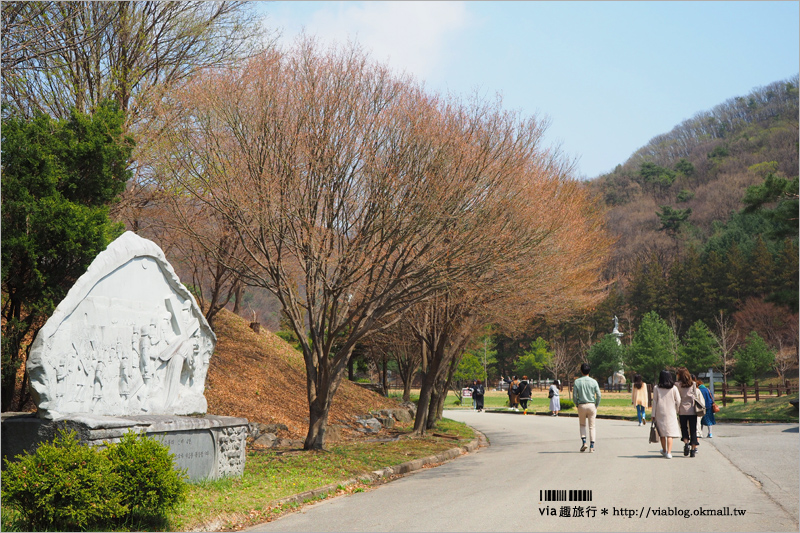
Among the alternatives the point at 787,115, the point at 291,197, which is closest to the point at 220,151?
the point at 291,197

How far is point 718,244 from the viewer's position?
233 ft

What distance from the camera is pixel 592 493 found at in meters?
8.93

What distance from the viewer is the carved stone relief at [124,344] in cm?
825

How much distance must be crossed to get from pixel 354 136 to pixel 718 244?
67.4 metres

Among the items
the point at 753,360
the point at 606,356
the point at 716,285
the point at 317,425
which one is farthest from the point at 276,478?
the point at 716,285

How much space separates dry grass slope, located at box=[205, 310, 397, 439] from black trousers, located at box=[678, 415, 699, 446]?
9.23m

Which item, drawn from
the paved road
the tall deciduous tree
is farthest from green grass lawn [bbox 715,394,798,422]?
the tall deciduous tree

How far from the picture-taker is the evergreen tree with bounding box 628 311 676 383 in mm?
50688

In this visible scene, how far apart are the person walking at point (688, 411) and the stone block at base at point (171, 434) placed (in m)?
8.11

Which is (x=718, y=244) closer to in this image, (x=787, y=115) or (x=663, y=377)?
(x=787, y=115)

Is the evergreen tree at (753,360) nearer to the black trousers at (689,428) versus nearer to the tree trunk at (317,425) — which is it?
the black trousers at (689,428)

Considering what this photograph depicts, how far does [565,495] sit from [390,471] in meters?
4.01

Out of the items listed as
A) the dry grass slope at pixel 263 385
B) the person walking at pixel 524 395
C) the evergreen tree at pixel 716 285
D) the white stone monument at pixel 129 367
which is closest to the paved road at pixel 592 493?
the white stone monument at pixel 129 367

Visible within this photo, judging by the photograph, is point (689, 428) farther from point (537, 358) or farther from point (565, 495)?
point (537, 358)
